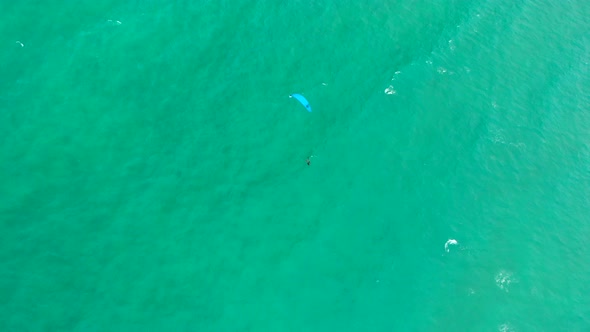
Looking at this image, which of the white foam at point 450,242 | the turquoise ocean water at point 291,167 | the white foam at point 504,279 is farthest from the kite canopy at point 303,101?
the white foam at point 504,279

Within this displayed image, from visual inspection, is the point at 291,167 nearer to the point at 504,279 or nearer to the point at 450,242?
the point at 450,242

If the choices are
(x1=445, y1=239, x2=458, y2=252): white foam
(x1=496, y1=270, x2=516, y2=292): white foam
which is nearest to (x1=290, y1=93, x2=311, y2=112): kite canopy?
(x1=445, y1=239, x2=458, y2=252): white foam

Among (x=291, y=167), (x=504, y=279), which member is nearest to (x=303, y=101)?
(x=291, y=167)

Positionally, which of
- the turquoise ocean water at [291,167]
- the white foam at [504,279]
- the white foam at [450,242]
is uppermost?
the turquoise ocean water at [291,167]

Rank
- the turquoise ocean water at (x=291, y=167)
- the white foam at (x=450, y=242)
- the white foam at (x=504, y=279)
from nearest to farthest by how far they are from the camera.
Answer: the turquoise ocean water at (x=291, y=167) → the white foam at (x=504, y=279) → the white foam at (x=450, y=242)

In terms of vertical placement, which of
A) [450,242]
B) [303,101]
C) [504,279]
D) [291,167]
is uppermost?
[303,101]

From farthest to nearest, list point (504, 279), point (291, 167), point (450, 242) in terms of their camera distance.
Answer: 1. point (291, 167)
2. point (450, 242)
3. point (504, 279)

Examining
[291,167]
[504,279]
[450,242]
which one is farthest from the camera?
[291,167]

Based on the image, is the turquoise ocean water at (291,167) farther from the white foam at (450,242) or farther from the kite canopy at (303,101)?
the kite canopy at (303,101)

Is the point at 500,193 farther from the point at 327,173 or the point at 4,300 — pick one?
the point at 4,300
